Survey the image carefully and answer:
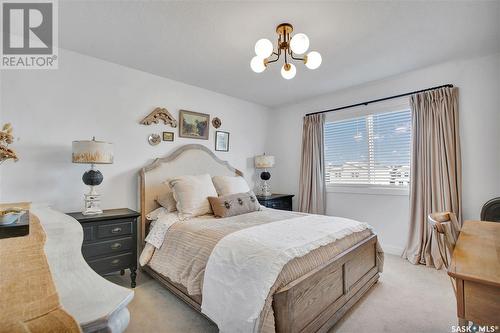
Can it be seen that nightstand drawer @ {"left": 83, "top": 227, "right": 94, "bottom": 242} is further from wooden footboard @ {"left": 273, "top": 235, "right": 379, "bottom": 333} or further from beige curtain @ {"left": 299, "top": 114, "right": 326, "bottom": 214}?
beige curtain @ {"left": 299, "top": 114, "right": 326, "bottom": 214}

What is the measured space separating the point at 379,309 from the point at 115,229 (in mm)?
2536

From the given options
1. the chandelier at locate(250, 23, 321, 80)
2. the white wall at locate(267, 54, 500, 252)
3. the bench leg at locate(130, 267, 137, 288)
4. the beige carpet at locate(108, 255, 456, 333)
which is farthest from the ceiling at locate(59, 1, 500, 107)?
the beige carpet at locate(108, 255, 456, 333)

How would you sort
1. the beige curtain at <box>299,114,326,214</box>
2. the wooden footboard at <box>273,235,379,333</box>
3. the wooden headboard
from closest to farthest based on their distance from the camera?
the wooden footboard at <box>273,235,379,333</box> → the wooden headboard → the beige curtain at <box>299,114,326,214</box>

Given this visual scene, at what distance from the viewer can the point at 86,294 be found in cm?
63

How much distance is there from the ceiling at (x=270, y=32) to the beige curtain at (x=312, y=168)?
1.05 metres

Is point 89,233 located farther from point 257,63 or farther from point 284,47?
point 284,47

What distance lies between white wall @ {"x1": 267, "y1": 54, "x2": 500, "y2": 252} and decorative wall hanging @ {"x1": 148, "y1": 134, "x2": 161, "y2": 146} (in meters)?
2.44

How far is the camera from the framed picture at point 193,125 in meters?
3.49

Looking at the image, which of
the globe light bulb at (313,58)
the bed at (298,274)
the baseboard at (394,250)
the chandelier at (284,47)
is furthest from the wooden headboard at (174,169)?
the baseboard at (394,250)

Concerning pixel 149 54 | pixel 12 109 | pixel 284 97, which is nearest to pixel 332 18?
pixel 149 54

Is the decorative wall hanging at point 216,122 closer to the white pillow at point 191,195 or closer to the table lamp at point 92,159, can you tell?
the white pillow at point 191,195

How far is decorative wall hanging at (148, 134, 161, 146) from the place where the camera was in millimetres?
3178

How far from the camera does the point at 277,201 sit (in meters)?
4.09

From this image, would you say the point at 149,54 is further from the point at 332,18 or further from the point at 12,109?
the point at 332,18
